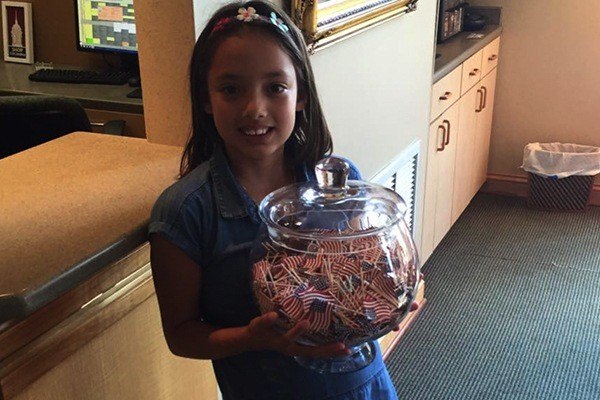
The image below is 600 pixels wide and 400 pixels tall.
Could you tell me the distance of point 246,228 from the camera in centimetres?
106

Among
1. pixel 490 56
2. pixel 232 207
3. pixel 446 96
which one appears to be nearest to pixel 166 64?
pixel 232 207

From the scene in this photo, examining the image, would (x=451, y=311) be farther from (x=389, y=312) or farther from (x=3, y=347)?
(x=3, y=347)

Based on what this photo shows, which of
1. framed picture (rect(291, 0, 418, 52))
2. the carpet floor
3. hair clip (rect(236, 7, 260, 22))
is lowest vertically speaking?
the carpet floor

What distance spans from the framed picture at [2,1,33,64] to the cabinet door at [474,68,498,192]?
7.31 ft

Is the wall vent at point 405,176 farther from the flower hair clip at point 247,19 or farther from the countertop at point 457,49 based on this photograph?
the flower hair clip at point 247,19

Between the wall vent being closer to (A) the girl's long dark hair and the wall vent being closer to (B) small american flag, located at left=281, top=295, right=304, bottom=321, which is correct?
(A) the girl's long dark hair

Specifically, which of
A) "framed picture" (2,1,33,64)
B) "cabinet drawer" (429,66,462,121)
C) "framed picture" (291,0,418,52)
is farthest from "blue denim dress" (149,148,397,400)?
"framed picture" (2,1,33,64)

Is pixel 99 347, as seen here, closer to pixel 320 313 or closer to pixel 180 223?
pixel 180 223

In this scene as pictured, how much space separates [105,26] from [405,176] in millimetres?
1436

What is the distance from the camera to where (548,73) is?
12.4 ft

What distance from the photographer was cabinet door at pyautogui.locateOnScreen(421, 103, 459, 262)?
2916 mm

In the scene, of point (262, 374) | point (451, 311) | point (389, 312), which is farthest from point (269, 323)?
point (451, 311)

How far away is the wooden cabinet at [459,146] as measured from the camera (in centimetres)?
295

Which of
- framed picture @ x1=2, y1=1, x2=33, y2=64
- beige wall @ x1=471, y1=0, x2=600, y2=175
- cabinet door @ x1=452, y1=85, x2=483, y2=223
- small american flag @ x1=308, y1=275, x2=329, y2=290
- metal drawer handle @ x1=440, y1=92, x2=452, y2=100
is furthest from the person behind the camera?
beige wall @ x1=471, y1=0, x2=600, y2=175
